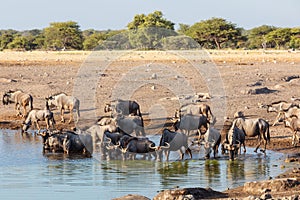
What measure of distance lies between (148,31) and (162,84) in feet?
92.2

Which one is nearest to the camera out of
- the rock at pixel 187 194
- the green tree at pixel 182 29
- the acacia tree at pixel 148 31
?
the rock at pixel 187 194

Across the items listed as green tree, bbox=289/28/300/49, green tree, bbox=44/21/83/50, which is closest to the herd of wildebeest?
green tree, bbox=289/28/300/49

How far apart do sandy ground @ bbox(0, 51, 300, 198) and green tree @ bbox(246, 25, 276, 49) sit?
1007 inches

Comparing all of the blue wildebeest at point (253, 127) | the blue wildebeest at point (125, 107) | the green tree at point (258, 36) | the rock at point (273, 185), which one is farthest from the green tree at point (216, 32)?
the rock at point (273, 185)

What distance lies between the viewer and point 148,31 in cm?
5981

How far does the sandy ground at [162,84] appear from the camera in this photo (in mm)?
24297

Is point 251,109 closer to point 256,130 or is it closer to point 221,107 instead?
point 221,107

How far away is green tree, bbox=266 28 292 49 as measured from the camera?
7078 cm

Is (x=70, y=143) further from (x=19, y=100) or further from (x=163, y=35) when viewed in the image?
(x=163, y=35)

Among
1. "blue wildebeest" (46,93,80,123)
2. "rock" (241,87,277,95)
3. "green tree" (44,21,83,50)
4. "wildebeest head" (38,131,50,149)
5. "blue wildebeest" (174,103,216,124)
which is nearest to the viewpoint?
"wildebeest head" (38,131,50,149)

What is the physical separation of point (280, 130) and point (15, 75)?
20.7 meters

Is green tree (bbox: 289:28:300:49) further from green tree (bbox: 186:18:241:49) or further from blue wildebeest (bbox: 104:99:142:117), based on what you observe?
blue wildebeest (bbox: 104:99:142:117)

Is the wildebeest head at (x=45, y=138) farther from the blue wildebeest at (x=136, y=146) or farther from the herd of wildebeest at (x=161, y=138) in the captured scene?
the blue wildebeest at (x=136, y=146)

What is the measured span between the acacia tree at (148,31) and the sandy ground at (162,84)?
2.38 metres
